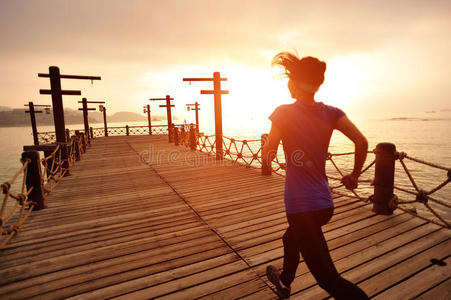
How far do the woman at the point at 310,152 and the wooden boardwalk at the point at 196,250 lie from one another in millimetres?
1181

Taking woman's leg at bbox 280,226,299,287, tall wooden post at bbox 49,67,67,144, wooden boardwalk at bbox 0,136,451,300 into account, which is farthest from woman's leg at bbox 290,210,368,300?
tall wooden post at bbox 49,67,67,144

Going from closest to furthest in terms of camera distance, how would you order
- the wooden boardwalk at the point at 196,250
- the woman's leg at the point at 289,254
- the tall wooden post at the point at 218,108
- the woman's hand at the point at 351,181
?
the woman's hand at the point at 351,181
the woman's leg at the point at 289,254
the wooden boardwalk at the point at 196,250
the tall wooden post at the point at 218,108

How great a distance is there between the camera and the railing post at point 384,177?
13.8 ft

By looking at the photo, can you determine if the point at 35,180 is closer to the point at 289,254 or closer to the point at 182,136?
the point at 289,254

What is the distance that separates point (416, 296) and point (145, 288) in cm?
299

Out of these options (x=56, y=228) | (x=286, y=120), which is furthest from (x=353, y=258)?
(x=56, y=228)

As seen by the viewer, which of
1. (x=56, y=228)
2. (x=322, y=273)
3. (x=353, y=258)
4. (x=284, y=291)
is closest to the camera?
(x=322, y=273)

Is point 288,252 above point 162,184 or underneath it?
above

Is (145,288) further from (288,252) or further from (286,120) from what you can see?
(286,120)

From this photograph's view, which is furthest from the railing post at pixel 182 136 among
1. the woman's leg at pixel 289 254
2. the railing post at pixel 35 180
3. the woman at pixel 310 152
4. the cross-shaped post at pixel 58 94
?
the woman at pixel 310 152

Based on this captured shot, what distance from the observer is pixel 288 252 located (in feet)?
6.74

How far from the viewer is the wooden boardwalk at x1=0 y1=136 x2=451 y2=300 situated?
8.71ft

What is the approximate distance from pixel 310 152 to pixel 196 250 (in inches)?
99.5

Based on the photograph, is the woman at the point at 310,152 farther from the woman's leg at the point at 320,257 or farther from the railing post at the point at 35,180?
the railing post at the point at 35,180
